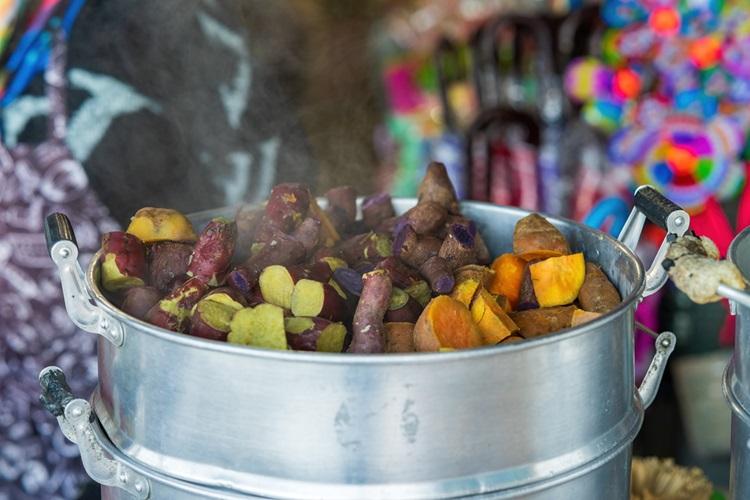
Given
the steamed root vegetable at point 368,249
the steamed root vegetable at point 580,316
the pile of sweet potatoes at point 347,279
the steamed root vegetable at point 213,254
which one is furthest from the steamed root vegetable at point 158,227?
the steamed root vegetable at point 580,316

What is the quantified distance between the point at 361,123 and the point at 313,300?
2.03 m

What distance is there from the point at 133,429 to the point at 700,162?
1740mm

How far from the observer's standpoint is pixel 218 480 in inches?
37.9

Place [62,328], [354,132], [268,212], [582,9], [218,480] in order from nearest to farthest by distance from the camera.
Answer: [218,480]
[268,212]
[62,328]
[582,9]
[354,132]

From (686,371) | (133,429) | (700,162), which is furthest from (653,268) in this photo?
(686,371)

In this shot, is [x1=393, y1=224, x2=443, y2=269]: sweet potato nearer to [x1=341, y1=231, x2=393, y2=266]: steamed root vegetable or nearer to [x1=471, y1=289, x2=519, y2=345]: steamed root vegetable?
[x1=341, y1=231, x2=393, y2=266]: steamed root vegetable

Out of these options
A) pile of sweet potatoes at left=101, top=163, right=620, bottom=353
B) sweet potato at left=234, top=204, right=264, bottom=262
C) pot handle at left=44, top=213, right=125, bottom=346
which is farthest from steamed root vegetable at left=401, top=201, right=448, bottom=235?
pot handle at left=44, top=213, right=125, bottom=346

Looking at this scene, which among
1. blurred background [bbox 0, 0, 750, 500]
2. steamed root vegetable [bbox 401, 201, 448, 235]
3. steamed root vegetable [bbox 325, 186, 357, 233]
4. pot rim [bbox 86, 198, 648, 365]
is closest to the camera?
pot rim [bbox 86, 198, 648, 365]

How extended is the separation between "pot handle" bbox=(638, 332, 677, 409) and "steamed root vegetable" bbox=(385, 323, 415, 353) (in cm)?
34

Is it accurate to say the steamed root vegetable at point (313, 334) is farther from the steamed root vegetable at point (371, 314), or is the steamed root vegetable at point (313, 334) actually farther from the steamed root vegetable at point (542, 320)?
the steamed root vegetable at point (542, 320)

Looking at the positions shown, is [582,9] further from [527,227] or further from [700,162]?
[527,227]

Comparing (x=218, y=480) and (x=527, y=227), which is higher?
(x=527, y=227)

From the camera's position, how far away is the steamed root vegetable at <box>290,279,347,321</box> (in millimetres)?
1098

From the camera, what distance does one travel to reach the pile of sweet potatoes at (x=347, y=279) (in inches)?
41.5
